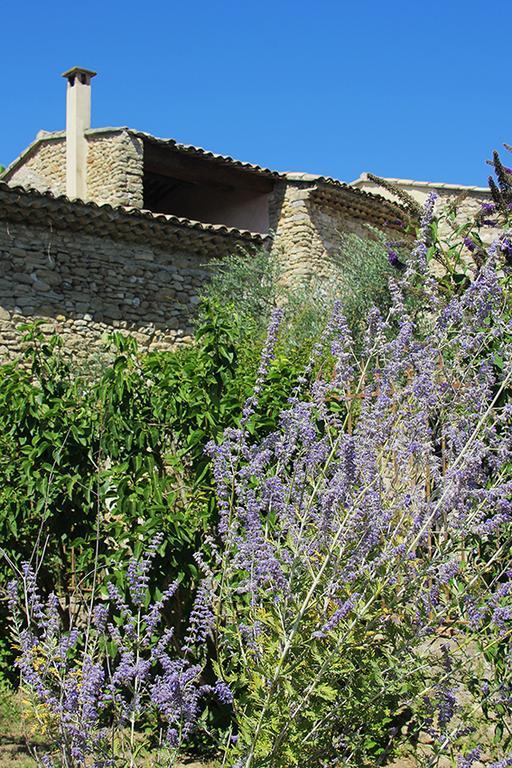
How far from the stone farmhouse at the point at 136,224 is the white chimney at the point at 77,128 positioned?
0.02 meters

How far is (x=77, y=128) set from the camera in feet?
50.2

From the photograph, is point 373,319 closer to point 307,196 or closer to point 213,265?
point 213,265

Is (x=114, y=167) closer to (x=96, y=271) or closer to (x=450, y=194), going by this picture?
(x=96, y=271)

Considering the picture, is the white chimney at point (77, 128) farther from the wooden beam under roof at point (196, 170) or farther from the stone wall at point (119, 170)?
the wooden beam under roof at point (196, 170)

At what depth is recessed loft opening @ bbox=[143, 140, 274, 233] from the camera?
15.4m

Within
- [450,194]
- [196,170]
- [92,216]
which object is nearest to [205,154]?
[196,170]

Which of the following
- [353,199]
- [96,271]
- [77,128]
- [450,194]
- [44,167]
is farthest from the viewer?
[450,194]

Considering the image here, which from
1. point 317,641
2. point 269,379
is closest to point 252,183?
point 269,379

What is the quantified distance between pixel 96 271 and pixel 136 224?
31.9 inches

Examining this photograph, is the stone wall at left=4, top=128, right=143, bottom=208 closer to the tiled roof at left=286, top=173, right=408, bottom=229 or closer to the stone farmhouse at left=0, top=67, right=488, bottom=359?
the stone farmhouse at left=0, top=67, right=488, bottom=359

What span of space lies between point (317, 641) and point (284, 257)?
1213cm

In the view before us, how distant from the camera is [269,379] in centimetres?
547

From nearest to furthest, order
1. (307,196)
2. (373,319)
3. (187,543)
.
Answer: (373,319)
(187,543)
(307,196)

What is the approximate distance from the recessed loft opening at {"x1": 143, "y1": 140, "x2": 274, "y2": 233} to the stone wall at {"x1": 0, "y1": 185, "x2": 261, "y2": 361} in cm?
197
